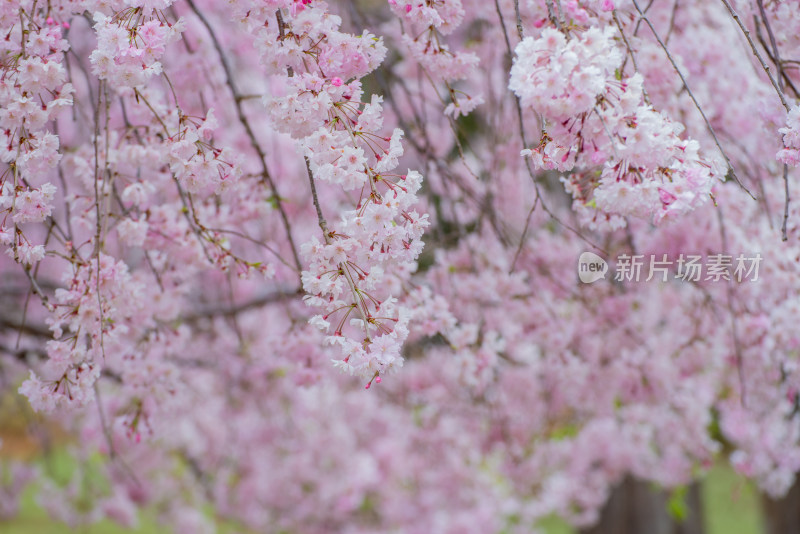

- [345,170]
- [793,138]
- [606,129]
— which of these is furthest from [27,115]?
[793,138]

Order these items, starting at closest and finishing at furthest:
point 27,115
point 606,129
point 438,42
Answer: point 606,129 < point 27,115 < point 438,42

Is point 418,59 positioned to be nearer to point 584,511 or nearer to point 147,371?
point 147,371

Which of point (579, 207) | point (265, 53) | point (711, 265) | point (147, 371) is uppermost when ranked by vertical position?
point (711, 265)

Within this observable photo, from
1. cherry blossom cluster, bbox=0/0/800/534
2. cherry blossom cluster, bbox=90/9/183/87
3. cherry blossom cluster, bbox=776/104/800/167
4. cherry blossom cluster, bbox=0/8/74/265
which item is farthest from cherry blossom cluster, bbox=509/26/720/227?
cherry blossom cluster, bbox=0/8/74/265

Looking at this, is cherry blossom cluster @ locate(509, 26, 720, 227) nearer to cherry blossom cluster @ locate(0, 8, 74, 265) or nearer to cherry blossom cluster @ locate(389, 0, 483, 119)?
cherry blossom cluster @ locate(389, 0, 483, 119)

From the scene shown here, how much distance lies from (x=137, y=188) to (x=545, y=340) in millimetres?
1673

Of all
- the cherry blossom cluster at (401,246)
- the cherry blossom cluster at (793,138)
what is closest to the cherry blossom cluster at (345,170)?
the cherry blossom cluster at (401,246)

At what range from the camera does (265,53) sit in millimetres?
1565

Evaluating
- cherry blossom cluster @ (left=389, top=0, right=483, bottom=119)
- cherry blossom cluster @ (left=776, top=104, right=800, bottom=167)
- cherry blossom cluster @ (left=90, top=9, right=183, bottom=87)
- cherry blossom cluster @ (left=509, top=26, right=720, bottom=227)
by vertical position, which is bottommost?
cherry blossom cluster @ (left=509, top=26, right=720, bottom=227)

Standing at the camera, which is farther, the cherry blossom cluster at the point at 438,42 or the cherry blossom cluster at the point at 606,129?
the cherry blossom cluster at the point at 438,42

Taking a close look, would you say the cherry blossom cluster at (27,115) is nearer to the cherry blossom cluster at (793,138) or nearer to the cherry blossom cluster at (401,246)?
the cherry blossom cluster at (401,246)

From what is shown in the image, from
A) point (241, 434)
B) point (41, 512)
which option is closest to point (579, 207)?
point (241, 434)

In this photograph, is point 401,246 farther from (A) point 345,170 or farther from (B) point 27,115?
(B) point 27,115

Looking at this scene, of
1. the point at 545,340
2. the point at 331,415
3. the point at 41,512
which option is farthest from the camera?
the point at 41,512
